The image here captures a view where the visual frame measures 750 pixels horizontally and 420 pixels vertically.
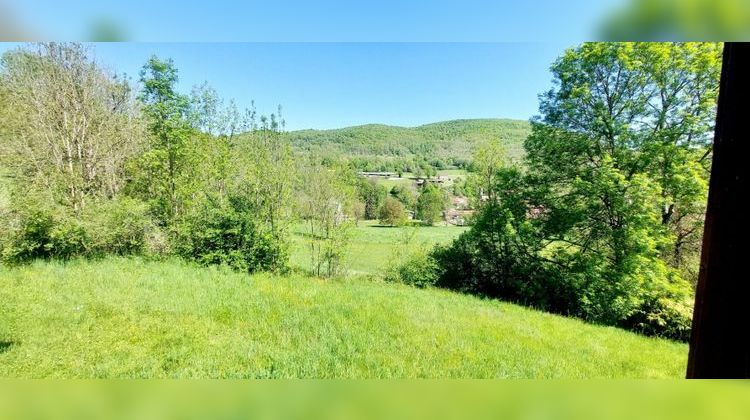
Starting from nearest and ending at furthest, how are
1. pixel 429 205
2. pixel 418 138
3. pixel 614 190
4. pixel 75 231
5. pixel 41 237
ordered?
pixel 41 237 < pixel 75 231 < pixel 614 190 < pixel 418 138 < pixel 429 205

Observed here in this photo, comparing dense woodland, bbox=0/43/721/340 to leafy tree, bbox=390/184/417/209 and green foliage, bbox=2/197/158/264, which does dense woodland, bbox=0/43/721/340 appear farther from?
leafy tree, bbox=390/184/417/209

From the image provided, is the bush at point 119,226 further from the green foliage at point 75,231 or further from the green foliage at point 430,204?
the green foliage at point 430,204

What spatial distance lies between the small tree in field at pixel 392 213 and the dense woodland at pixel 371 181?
550 mm

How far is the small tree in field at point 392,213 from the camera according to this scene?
10.7m

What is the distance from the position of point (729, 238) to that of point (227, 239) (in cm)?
866

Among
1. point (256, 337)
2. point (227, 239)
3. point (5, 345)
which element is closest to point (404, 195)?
point (227, 239)

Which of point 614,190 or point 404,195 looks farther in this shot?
point 404,195

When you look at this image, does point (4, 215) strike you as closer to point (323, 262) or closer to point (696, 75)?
point (323, 262)

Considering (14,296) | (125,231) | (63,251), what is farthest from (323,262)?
(14,296)

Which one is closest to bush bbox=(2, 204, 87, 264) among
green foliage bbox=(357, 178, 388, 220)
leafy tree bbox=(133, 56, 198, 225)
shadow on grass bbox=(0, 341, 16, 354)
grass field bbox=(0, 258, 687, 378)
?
grass field bbox=(0, 258, 687, 378)

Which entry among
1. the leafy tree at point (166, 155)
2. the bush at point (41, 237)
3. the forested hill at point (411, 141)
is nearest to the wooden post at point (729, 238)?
the forested hill at point (411, 141)

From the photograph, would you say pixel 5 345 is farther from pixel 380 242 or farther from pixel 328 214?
pixel 380 242

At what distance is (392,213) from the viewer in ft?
35.7

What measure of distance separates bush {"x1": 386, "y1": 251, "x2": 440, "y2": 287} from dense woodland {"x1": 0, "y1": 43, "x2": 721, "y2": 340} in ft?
0.14
